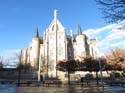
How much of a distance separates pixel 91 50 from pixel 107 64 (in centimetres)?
4507

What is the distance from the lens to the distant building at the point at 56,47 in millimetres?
100750

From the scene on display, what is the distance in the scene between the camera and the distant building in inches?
3967

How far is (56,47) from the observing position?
102562mm

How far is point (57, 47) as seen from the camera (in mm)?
103062

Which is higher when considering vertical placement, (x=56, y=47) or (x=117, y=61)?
Answer: (x=56, y=47)

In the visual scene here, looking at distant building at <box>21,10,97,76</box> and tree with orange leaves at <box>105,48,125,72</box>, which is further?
distant building at <box>21,10,97,76</box>

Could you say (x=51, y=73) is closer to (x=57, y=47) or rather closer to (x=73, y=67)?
(x=57, y=47)

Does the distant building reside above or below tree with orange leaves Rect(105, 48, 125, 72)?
above

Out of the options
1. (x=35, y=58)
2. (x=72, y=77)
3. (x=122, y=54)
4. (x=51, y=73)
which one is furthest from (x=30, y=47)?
(x=122, y=54)

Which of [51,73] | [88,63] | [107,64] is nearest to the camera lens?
[107,64]

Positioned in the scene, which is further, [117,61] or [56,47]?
[56,47]

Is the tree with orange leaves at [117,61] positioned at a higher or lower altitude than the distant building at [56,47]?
lower

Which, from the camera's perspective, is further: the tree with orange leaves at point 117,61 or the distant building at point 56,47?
the distant building at point 56,47

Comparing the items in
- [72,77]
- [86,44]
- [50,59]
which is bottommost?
[72,77]
